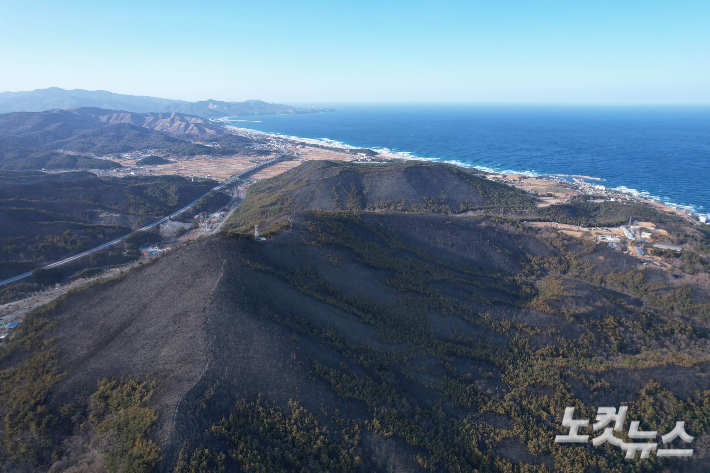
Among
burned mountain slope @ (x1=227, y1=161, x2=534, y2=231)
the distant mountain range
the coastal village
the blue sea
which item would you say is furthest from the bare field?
the blue sea

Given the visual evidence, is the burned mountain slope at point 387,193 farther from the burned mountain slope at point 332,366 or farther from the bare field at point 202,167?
the bare field at point 202,167

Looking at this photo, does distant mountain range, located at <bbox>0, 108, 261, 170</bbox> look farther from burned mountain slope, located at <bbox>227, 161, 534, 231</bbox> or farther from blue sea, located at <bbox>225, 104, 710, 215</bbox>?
burned mountain slope, located at <bbox>227, 161, 534, 231</bbox>

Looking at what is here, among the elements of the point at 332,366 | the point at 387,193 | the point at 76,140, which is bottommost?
the point at 332,366

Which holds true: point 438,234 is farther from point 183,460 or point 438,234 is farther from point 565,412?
point 183,460

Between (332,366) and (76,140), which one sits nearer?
(332,366)

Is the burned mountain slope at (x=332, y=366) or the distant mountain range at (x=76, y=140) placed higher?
the distant mountain range at (x=76, y=140)

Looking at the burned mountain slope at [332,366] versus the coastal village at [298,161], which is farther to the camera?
the coastal village at [298,161]

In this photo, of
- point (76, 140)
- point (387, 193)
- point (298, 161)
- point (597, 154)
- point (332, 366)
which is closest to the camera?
point (332, 366)

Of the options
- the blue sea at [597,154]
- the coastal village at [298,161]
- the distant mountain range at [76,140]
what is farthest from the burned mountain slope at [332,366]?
the distant mountain range at [76,140]

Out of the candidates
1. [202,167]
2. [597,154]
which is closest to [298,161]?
[202,167]

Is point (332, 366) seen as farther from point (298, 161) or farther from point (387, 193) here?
point (298, 161)
